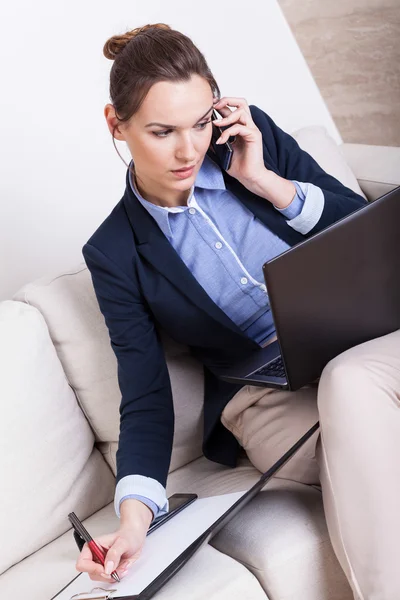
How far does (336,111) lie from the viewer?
2934mm

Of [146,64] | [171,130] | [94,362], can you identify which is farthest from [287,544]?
[146,64]

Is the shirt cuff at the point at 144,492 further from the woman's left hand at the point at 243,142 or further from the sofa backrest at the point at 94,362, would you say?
the woman's left hand at the point at 243,142

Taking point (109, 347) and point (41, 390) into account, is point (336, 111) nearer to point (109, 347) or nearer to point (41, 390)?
point (109, 347)

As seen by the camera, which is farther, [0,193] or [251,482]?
[0,193]

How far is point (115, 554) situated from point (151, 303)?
552 millimetres

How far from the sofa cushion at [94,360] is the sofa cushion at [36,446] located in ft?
0.12

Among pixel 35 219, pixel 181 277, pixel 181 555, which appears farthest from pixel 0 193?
pixel 181 555

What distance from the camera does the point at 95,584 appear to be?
4.36ft

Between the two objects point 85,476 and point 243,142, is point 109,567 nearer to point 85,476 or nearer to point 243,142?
point 85,476

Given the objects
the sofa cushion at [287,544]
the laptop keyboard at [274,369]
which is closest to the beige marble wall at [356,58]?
the laptop keyboard at [274,369]

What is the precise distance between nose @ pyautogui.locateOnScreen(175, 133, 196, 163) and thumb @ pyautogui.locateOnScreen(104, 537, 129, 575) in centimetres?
70

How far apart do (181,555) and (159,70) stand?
856mm

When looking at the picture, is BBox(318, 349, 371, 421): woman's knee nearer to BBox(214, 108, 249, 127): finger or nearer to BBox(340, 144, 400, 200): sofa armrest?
BBox(214, 108, 249, 127): finger

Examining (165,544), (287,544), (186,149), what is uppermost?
(186,149)
